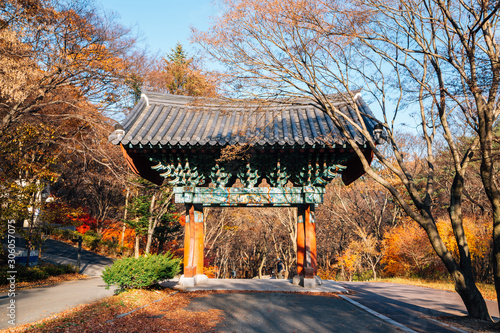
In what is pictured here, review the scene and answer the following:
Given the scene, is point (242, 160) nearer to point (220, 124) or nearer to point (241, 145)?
point (241, 145)

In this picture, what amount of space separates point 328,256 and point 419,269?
10779 millimetres

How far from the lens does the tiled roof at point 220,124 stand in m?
7.57

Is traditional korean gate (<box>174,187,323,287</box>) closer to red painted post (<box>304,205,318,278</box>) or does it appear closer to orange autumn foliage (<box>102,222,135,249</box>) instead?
red painted post (<box>304,205,318,278</box>)

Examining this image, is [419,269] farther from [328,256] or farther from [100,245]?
[100,245]

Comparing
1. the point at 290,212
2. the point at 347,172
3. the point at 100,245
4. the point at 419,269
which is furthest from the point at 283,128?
the point at 100,245

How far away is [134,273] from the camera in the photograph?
708cm

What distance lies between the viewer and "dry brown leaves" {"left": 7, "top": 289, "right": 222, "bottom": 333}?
4.82 metres

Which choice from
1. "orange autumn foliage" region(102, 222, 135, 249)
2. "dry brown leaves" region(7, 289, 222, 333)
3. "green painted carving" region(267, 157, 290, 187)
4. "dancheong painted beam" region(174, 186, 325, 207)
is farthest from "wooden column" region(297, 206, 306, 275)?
"orange autumn foliage" region(102, 222, 135, 249)

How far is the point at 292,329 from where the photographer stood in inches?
201

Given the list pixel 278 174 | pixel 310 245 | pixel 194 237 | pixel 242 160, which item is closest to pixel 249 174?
pixel 242 160

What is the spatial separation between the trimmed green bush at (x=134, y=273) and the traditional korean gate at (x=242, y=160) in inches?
53.4

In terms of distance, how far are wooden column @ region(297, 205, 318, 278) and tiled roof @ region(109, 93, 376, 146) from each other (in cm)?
223

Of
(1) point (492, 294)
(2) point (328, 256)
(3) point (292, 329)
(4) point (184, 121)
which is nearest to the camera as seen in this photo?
(3) point (292, 329)

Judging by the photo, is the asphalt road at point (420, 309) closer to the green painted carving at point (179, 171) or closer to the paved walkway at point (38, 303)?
the green painted carving at point (179, 171)
